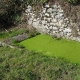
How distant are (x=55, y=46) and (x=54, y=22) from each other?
1161 mm

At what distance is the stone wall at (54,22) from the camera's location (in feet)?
27.0

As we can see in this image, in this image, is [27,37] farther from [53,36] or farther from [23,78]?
[23,78]

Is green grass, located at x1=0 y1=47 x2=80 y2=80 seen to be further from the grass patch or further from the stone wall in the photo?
the grass patch

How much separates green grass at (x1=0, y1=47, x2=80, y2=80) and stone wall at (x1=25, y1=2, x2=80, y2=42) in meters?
1.51

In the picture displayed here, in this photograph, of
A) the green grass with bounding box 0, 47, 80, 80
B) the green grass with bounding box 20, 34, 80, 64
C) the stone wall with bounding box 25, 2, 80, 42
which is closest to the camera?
the green grass with bounding box 0, 47, 80, 80

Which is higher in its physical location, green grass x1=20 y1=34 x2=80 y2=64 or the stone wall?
the stone wall

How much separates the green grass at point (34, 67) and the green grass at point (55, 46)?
1.08 feet

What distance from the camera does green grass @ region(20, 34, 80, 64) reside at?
7.20m

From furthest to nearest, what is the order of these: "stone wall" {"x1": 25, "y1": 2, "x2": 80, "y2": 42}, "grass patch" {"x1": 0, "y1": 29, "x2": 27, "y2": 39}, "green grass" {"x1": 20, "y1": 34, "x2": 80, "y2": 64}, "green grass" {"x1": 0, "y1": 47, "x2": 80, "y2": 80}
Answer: "grass patch" {"x1": 0, "y1": 29, "x2": 27, "y2": 39}
"stone wall" {"x1": 25, "y1": 2, "x2": 80, "y2": 42}
"green grass" {"x1": 20, "y1": 34, "x2": 80, "y2": 64}
"green grass" {"x1": 0, "y1": 47, "x2": 80, "y2": 80}

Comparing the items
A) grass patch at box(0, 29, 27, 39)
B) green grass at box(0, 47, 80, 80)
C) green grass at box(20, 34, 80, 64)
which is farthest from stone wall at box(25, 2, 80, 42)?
green grass at box(0, 47, 80, 80)

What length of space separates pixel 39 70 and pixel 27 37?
2585 mm

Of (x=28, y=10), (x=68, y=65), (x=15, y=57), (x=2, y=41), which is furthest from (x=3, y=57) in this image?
(x=28, y=10)

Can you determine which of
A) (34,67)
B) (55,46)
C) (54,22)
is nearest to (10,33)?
(54,22)

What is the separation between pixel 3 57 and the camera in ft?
24.2
